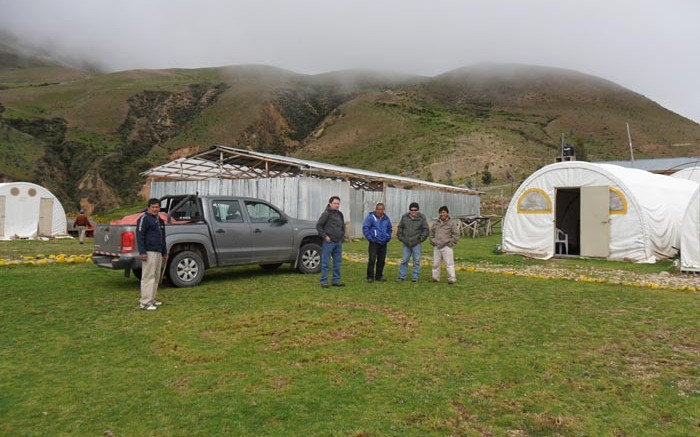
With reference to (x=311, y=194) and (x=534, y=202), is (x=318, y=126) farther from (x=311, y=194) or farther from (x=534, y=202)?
(x=534, y=202)

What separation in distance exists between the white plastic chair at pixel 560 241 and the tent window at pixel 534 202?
80cm

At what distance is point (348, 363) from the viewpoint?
16.2ft

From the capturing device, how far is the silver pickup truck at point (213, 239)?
28.8 feet

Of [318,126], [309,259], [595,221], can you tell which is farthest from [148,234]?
[318,126]

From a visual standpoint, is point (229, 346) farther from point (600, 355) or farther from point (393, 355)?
point (600, 355)

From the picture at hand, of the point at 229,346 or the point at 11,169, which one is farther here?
the point at 11,169

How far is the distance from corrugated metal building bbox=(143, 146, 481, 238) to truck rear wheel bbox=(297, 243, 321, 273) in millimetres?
8717

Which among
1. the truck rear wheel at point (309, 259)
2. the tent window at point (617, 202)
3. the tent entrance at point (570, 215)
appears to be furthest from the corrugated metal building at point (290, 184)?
the tent window at point (617, 202)

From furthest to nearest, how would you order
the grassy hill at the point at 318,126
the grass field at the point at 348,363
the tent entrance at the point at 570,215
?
the grassy hill at the point at 318,126 < the tent entrance at the point at 570,215 < the grass field at the point at 348,363

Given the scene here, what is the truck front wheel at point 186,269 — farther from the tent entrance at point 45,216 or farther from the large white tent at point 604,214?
the tent entrance at point 45,216

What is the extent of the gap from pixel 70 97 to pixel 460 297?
251ft

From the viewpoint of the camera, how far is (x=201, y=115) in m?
74.4

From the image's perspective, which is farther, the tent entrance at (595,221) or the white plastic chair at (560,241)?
the white plastic chair at (560,241)

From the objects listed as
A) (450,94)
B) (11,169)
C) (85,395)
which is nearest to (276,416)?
(85,395)
